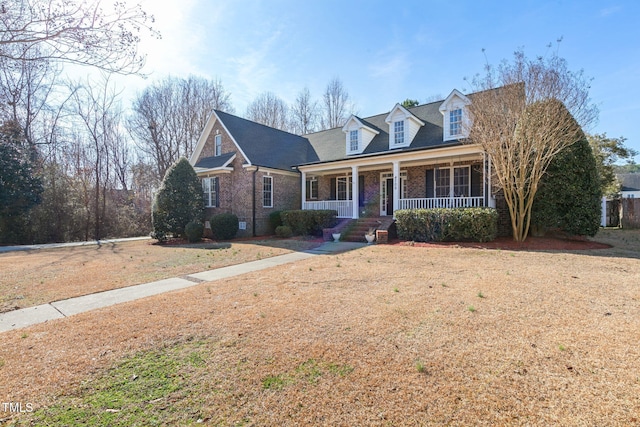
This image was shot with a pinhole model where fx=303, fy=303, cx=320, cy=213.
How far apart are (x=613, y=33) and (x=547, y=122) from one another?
9.60 ft

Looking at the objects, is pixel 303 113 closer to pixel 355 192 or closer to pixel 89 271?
pixel 355 192

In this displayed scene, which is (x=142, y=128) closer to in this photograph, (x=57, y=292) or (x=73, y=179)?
(x=73, y=179)

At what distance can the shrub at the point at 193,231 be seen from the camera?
47.9ft

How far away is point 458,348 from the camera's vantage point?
3.22m

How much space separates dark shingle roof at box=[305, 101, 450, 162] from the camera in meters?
14.7

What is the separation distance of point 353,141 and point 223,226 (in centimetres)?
839

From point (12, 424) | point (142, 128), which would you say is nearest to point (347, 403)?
point (12, 424)

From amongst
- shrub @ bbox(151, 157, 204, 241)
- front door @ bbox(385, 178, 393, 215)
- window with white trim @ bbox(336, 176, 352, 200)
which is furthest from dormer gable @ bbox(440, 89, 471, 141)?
shrub @ bbox(151, 157, 204, 241)

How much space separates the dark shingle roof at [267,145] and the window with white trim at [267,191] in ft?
2.55

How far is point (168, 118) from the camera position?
2731cm

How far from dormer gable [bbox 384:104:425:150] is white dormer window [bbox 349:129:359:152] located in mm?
2023

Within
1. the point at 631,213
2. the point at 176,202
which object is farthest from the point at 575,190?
the point at 176,202

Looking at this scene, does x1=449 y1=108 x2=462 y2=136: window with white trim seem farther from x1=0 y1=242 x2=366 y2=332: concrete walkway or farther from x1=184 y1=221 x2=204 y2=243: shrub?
x1=184 y1=221 x2=204 y2=243: shrub

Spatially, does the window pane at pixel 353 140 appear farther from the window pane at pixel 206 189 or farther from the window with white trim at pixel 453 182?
the window pane at pixel 206 189
